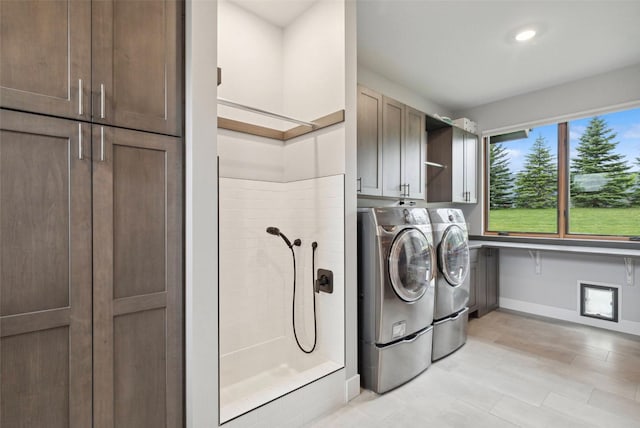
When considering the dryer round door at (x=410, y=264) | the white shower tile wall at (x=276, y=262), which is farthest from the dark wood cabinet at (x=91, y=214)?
the dryer round door at (x=410, y=264)

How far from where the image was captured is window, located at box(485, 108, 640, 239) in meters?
3.45

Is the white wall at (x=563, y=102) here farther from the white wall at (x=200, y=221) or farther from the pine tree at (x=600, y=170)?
the white wall at (x=200, y=221)

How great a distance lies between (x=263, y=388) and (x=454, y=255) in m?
1.96

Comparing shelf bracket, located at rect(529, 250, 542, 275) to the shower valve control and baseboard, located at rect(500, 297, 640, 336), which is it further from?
the shower valve control

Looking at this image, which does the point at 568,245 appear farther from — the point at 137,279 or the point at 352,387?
the point at 137,279

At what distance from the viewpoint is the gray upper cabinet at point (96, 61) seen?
3.77 ft

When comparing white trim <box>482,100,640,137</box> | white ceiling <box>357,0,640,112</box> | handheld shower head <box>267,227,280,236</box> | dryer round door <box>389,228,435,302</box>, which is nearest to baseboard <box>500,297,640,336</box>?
white trim <box>482,100,640,137</box>

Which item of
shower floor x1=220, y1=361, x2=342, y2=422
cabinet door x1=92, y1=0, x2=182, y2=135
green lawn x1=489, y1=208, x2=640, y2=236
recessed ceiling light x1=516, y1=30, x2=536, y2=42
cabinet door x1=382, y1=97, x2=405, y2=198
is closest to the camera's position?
cabinet door x1=92, y1=0, x2=182, y2=135

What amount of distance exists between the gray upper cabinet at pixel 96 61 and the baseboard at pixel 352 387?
6.21ft

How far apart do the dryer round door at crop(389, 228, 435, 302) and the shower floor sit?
0.72m

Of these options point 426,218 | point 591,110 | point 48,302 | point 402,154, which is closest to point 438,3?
point 402,154

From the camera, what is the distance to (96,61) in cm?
129

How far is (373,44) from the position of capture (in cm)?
291

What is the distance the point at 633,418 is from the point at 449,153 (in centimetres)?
277
